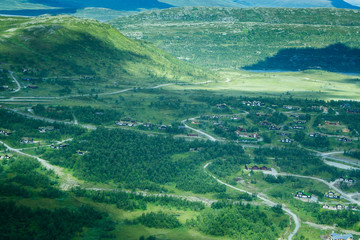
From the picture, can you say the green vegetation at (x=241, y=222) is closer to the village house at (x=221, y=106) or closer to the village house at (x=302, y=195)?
the village house at (x=302, y=195)

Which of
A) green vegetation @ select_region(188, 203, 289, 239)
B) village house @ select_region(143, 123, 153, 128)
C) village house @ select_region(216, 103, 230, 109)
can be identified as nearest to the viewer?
green vegetation @ select_region(188, 203, 289, 239)

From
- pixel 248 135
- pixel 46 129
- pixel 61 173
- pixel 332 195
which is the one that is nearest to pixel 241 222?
pixel 332 195

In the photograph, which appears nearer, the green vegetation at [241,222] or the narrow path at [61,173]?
the green vegetation at [241,222]

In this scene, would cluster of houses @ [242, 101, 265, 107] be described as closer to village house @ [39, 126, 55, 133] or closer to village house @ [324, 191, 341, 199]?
village house @ [39, 126, 55, 133]

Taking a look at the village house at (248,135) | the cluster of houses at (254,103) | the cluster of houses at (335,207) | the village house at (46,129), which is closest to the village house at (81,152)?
the village house at (46,129)

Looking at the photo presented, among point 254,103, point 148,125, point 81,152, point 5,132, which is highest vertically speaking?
point 254,103

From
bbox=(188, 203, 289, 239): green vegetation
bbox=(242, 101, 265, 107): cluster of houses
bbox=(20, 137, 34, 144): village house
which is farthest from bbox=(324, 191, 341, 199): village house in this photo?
bbox=(242, 101, 265, 107): cluster of houses

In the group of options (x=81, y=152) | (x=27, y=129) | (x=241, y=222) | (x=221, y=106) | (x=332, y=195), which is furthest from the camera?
(x=221, y=106)

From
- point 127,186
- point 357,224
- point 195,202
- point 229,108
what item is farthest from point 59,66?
point 357,224

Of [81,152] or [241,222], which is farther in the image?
[81,152]

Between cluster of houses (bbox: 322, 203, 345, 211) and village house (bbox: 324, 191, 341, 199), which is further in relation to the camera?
village house (bbox: 324, 191, 341, 199)

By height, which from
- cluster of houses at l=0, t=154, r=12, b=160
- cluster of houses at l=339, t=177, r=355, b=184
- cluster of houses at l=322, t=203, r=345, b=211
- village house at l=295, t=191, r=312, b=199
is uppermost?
cluster of houses at l=0, t=154, r=12, b=160

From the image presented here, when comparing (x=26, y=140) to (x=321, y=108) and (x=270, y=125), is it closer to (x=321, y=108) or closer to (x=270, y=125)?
(x=270, y=125)
